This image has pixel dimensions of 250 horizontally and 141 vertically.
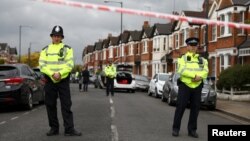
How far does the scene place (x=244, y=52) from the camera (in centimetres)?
3089

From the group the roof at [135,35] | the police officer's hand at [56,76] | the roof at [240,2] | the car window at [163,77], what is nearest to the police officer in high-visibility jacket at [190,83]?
the police officer's hand at [56,76]

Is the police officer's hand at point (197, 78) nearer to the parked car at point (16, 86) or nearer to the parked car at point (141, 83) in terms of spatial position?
the parked car at point (16, 86)

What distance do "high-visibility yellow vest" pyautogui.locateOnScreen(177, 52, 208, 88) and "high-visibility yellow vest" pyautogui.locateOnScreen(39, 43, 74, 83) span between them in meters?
2.28

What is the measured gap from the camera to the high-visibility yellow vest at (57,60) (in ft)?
29.9

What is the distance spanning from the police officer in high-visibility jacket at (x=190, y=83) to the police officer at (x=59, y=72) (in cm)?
212

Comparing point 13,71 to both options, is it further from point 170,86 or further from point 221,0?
point 221,0

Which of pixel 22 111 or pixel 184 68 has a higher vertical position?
pixel 184 68

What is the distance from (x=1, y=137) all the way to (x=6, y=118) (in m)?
3.87

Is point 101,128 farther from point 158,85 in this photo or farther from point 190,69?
point 158,85

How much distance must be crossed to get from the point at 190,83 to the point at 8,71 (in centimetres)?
748

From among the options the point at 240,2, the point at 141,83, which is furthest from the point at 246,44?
the point at 141,83

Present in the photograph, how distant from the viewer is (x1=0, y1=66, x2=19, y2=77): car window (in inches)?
591

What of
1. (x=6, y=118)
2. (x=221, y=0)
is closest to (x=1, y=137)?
(x=6, y=118)

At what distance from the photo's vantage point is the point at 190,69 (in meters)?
9.70
